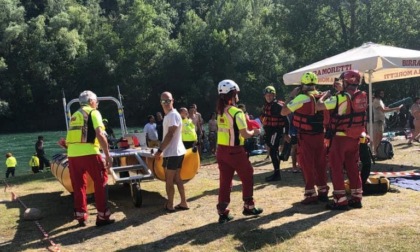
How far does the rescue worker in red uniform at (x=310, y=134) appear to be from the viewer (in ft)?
20.2

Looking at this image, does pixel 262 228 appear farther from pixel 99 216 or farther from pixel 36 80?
pixel 36 80

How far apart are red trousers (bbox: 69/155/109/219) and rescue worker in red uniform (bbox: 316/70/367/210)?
116 inches

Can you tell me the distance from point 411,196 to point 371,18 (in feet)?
87.6

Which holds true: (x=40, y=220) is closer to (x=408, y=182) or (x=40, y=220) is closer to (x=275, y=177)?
(x=275, y=177)

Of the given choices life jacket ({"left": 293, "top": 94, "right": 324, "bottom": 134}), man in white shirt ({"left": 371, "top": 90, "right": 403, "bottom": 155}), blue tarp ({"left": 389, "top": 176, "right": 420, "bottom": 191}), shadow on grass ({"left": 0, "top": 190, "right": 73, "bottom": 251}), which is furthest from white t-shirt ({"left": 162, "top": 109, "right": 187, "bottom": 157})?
man in white shirt ({"left": 371, "top": 90, "right": 403, "bottom": 155})

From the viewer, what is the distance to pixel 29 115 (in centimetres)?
4381

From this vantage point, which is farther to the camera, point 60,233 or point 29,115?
point 29,115

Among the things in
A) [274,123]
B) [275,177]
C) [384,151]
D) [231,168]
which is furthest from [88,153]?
[384,151]

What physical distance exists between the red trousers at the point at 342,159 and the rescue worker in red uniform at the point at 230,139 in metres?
1.10

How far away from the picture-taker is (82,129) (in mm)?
5992

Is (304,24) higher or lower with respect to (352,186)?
higher

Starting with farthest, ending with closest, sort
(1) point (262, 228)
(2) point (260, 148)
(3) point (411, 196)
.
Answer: (2) point (260, 148) < (3) point (411, 196) < (1) point (262, 228)

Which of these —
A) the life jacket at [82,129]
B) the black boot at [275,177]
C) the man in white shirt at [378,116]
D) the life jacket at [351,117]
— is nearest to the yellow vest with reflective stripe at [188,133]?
the black boot at [275,177]

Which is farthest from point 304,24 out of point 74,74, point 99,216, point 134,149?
point 99,216
